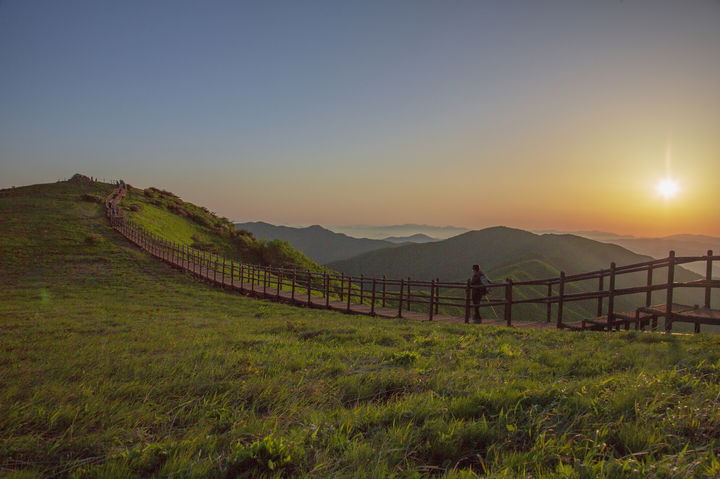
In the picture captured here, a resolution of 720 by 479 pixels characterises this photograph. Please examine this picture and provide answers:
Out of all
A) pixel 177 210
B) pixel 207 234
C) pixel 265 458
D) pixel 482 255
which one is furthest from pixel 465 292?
pixel 482 255

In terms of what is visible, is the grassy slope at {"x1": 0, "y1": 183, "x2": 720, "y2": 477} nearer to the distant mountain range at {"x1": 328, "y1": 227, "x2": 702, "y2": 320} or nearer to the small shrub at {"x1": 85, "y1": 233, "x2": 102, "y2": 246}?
the small shrub at {"x1": 85, "y1": 233, "x2": 102, "y2": 246}

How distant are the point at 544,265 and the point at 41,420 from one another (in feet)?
309

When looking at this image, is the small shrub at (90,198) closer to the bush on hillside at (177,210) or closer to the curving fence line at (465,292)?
the curving fence line at (465,292)

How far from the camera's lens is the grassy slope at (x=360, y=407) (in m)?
2.50

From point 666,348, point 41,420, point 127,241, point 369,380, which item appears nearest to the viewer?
point 41,420

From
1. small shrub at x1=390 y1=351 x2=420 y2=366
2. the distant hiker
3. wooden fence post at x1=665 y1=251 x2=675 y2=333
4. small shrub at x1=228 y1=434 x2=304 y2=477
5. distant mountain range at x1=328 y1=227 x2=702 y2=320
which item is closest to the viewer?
small shrub at x1=228 y1=434 x2=304 y2=477

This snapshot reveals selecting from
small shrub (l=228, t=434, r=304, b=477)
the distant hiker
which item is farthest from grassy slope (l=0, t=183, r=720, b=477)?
the distant hiker

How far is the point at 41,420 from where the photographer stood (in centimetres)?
300

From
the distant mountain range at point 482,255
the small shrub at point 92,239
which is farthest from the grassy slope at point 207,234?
the distant mountain range at point 482,255

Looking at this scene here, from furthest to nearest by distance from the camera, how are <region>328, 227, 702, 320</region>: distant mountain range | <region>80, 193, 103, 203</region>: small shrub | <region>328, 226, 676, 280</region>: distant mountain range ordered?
<region>328, 226, 676, 280</region>: distant mountain range
<region>328, 227, 702, 320</region>: distant mountain range
<region>80, 193, 103, 203</region>: small shrub

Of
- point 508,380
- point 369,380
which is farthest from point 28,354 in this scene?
point 508,380

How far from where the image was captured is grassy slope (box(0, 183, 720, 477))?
8.20 feet

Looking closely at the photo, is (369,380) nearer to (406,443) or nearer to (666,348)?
(406,443)

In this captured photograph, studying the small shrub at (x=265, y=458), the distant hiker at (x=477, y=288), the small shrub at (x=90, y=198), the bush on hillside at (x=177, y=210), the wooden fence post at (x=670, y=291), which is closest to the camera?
the small shrub at (x=265, y=458)
